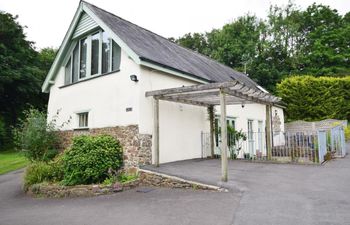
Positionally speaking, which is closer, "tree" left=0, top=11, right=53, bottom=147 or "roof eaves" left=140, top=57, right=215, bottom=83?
"roof eaves" left=140, top=57, right=215, bottom=83

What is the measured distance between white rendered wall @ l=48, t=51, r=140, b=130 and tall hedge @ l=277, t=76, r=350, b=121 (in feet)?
63.3

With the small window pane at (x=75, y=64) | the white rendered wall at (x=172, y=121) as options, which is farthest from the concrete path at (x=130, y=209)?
the small window pane at (x=75, y=64)

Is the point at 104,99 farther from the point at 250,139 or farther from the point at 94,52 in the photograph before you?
the point at 250,139

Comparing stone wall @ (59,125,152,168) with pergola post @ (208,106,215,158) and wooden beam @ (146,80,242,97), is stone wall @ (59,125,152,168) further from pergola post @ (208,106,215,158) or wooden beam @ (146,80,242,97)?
pergola post @ (208,106,215,158)

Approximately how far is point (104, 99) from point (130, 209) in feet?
19.9

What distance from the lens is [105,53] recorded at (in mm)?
11000

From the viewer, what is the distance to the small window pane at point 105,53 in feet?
35.6

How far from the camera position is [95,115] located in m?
11.0

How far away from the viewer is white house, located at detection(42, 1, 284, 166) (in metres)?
9.27

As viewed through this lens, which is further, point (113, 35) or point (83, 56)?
point (83, 56)

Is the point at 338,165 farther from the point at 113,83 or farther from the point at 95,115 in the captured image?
the point at 95,115

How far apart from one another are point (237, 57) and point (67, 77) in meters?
25.0

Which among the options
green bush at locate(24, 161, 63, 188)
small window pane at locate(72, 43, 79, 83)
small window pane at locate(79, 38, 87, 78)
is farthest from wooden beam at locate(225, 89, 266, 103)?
small window pane at locate(72, 43, 79, 83)

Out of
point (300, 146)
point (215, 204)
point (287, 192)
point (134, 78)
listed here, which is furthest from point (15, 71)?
point (287, 192)
